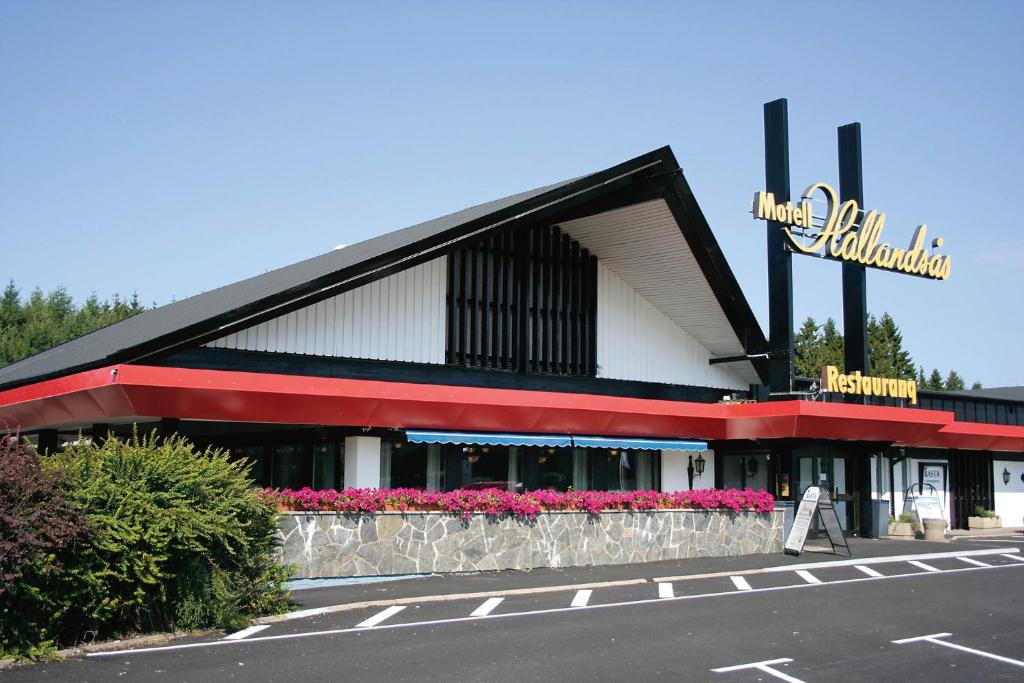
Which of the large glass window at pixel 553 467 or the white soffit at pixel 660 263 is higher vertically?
the white soffit at pixel 660 263

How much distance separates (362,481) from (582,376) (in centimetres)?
687

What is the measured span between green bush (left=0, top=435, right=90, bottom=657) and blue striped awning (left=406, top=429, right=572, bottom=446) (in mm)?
9887

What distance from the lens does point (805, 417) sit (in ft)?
81.9

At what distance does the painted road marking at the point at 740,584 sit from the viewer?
1667 cm

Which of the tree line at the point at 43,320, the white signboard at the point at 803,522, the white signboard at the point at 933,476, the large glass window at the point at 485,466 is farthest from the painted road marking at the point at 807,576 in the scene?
the tree line at the point at 43,320

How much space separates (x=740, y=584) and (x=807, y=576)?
2.03 meters

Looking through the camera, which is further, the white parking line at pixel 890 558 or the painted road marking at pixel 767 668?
the white parking line at pixel 890 558

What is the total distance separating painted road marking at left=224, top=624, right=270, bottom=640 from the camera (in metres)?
12.0

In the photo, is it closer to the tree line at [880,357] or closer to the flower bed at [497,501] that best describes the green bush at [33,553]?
the flower bed at [497,501]

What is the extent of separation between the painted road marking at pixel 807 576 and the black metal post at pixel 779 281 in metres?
7.77

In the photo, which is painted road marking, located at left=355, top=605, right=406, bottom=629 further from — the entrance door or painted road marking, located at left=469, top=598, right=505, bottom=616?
the entrance door

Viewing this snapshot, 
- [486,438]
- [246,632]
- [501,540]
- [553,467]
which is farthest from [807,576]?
[246,632]

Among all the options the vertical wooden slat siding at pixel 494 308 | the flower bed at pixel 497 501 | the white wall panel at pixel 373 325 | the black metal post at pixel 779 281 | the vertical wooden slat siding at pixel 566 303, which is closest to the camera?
the flower bed at pixel 497 501

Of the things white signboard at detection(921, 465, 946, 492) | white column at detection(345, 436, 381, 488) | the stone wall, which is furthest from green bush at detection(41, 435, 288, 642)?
white signboard at detection(921, 465, 946, 492)
